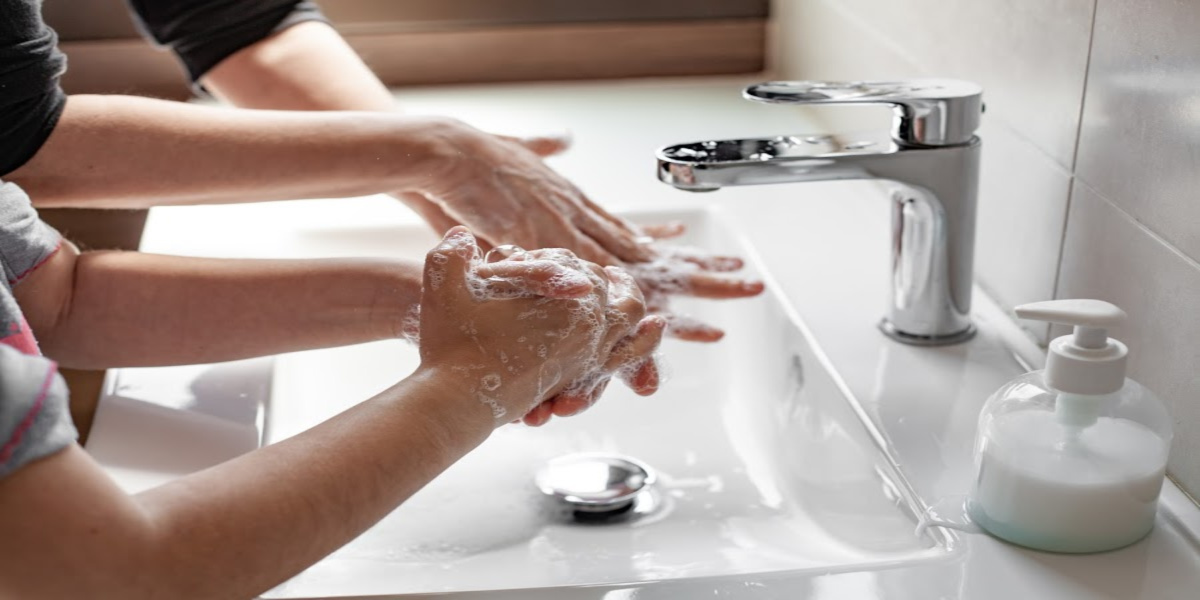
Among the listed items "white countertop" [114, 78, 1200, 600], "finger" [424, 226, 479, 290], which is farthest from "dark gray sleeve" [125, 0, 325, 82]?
"finger" [424, 226, 479, 290]

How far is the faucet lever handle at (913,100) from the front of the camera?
78 cm

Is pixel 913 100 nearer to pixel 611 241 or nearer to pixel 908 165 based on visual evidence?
pixel 908 165

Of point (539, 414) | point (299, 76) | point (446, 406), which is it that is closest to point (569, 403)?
point (539, 414)

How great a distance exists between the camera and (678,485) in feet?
2.82

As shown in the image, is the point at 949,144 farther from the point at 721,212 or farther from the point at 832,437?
the point at 721,212

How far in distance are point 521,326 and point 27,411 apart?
265 mm

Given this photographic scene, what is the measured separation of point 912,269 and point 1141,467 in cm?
28

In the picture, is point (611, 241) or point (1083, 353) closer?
point (1083, 353)

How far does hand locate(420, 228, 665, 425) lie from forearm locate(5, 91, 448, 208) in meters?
0.21

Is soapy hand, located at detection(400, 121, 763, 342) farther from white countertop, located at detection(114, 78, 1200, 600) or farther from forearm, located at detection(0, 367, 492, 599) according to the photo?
forearm, located at detection(0, 367, 492, 599)

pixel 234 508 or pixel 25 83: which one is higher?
pixel 25 83

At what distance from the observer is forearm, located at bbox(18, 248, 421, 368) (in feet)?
2.67

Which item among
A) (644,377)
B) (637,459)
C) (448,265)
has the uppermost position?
(448,265)

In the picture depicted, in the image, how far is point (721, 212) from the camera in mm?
1140
